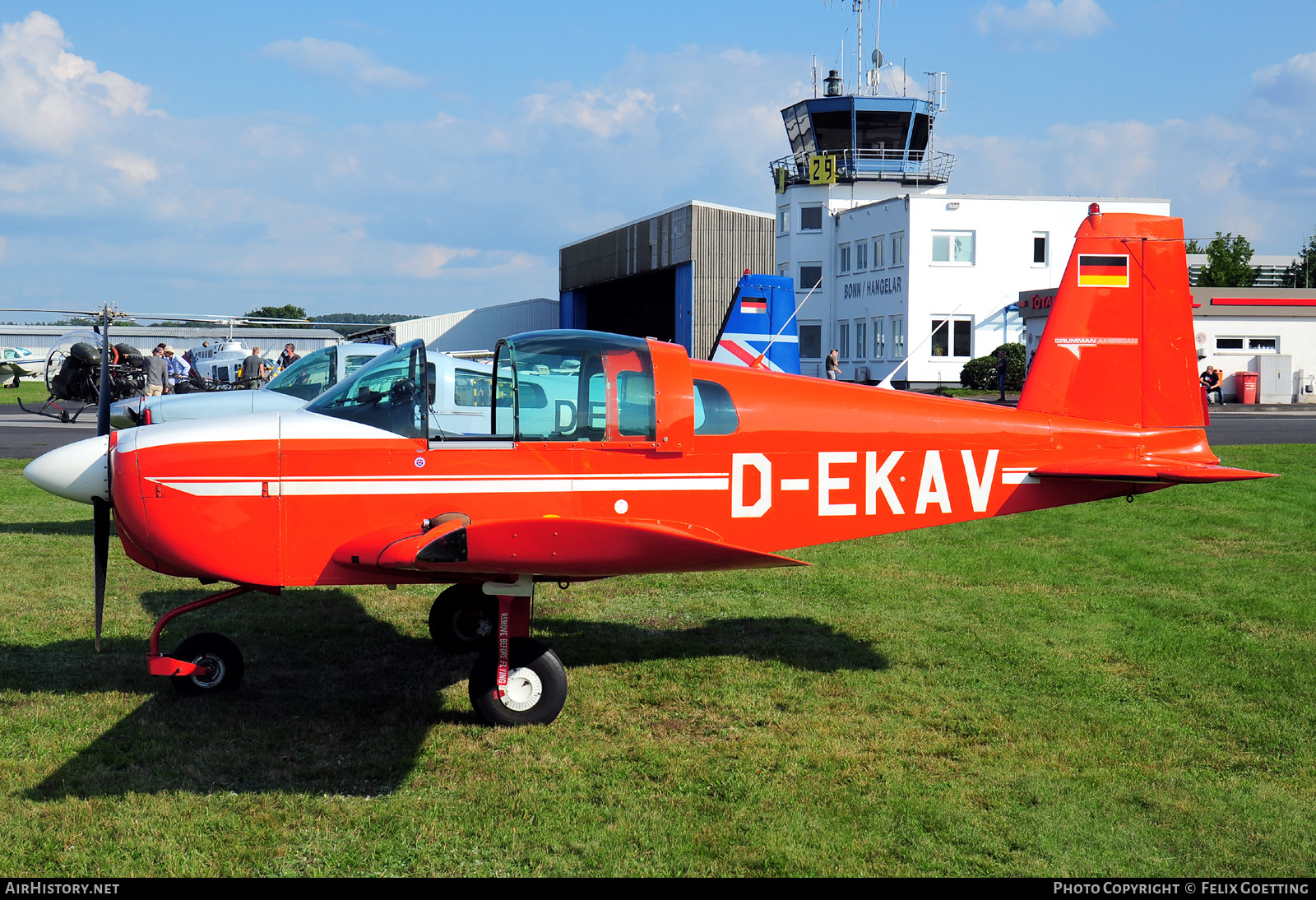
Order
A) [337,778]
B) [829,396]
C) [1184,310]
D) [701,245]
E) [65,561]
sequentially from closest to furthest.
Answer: [337,778]
[829,396]
[1184,310]
[65,561]
[701,245]

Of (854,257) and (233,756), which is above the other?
(854,257)

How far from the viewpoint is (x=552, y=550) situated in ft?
15.8

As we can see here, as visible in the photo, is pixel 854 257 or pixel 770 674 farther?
pixel 854 257

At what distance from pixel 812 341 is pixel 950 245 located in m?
8.75

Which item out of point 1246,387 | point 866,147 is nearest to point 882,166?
point 866,147

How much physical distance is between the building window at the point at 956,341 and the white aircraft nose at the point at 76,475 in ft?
117

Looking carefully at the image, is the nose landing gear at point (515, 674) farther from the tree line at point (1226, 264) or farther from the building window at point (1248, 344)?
the tree line at point (1226, 264)

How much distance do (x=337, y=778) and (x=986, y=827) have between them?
121 inches

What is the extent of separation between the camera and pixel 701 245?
151 ft

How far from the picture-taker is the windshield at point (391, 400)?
17.5ft

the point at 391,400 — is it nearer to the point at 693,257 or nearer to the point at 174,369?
the point at 174,369

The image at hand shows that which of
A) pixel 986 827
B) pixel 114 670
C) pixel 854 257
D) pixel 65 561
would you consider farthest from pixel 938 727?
pixel 854 257

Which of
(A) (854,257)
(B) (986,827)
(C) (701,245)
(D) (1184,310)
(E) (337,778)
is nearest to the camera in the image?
(B) (986,827)

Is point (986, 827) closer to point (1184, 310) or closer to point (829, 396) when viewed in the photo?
point (829, 396)
